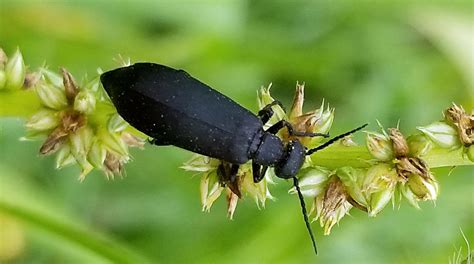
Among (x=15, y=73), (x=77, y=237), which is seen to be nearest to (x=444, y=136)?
(x=15, y=73)

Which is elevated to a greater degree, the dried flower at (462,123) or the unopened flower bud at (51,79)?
the dried flower at (462,123)

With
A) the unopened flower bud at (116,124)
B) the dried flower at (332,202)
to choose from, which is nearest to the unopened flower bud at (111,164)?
the unopened flower bud at (116,124)

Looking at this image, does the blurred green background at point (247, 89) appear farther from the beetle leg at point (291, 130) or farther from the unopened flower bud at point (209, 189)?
the unopened flower bud at point (209, 189)

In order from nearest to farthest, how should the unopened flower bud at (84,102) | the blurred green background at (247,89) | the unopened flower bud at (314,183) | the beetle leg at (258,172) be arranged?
the unopened flower bud at (314,183)
the unopened flower bud at (84,102)
the beetle leg at (258,172)
the blurred green background at (247,89)

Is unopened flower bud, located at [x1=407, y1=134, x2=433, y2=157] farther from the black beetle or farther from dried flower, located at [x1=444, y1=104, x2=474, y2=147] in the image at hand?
the black beetle

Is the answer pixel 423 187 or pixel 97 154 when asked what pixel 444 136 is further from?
pixel 97 154

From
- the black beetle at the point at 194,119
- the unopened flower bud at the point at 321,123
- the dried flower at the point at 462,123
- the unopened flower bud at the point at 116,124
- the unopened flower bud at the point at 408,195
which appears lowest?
the black beetle at the point at 194,119
